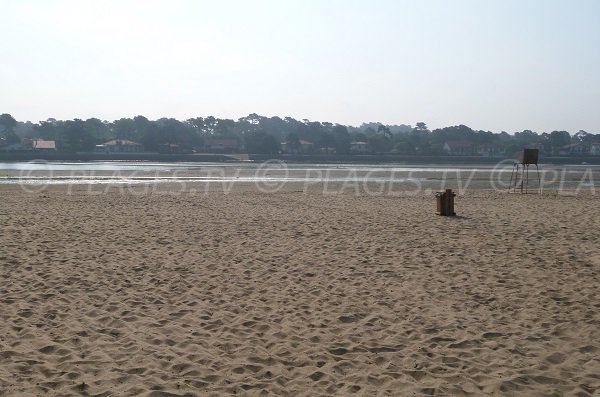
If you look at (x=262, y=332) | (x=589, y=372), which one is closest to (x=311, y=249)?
(x=262, y=332)

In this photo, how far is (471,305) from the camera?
718 cm

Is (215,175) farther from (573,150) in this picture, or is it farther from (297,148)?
(573,150)

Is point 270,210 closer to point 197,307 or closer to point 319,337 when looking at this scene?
point 197,307

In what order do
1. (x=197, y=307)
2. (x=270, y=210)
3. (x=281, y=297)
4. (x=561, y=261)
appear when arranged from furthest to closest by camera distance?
(x=270, y=210) → (x=561, y=261) → (x=281, y=297) → (x=197, y=307)

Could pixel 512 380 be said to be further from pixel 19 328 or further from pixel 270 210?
pixel 270 210

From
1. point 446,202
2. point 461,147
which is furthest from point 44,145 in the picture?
point 446,202

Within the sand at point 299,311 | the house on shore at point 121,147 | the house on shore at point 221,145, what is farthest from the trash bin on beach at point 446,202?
the house on shore at point 221,145

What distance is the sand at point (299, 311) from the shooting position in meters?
4.94

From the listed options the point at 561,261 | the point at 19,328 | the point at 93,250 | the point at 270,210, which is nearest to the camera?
the point at 19,328

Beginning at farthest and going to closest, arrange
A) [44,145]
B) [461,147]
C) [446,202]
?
[461,147]
[44,145]
[446,202]

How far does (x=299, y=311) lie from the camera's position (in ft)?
22.7

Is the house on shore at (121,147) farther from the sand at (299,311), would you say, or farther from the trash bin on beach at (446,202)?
the sand at (299,311)

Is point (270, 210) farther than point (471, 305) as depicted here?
Yes

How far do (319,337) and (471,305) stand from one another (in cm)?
231
